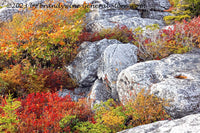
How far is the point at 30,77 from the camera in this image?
7.09 meters

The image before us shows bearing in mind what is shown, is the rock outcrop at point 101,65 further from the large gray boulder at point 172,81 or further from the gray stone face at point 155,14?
the gray stone face at point 155,14

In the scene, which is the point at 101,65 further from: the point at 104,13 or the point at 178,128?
the point at 104,13

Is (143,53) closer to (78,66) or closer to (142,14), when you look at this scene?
(78,66)

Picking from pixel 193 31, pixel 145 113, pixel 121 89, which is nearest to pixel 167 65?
pixel 121 89

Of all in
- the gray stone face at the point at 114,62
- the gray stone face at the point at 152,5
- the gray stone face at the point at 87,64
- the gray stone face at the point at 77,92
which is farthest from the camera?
the gray stone face at the point at 152,5

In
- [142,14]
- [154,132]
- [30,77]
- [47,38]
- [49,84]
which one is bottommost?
[49,84]

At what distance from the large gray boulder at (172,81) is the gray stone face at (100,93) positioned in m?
0.99

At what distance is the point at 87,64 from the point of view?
26.6ft

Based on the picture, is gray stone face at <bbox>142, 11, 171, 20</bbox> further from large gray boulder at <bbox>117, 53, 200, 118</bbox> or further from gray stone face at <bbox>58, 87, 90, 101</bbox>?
gray stone face at <bbox>58, 87, 90, 101</bbox>

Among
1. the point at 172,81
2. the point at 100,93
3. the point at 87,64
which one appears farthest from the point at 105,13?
the point at 172,81

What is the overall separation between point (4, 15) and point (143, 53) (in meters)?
12.5

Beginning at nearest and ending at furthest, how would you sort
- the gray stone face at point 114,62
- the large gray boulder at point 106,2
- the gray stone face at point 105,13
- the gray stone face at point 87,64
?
the gray stone face at point 114,62 < the gray stone face at point 87,64 < the gray stone face at point 105,13 < the large gray boulder at point 106,2

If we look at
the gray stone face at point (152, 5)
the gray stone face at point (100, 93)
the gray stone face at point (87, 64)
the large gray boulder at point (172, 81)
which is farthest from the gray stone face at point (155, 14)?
the gray stone face at point (100, 93)

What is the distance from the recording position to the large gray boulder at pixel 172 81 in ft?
14.3
